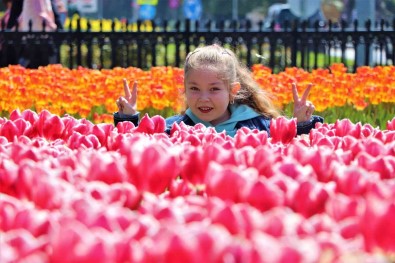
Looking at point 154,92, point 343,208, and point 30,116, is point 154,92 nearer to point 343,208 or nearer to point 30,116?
point 30,116

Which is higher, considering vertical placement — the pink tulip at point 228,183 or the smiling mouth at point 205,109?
the pink tulip at point 228,183

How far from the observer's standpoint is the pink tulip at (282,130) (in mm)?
3453

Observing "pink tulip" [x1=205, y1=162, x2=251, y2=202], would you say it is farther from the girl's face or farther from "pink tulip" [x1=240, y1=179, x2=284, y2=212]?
the girl's face

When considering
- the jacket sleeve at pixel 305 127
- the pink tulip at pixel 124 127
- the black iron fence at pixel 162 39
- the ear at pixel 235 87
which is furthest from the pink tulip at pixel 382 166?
the black iron fence at pixel 162 39

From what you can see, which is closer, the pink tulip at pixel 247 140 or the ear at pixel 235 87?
the pink tulip at pixel 247 140

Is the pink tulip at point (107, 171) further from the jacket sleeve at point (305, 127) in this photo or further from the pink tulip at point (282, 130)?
the jacket sleeve at point (305, 127)

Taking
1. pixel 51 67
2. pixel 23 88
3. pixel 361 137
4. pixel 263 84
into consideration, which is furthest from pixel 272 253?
pixel 51 67

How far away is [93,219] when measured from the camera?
171 cm

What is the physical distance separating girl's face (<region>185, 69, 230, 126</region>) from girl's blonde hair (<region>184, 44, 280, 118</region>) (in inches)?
2.3

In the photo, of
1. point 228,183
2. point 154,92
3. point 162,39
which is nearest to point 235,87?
point 154,92

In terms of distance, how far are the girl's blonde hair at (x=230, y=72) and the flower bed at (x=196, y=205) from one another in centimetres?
295

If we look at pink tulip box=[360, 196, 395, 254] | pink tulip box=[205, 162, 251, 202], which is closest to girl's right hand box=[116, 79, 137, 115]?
pink tulip box=[205, 162, 251, 202]

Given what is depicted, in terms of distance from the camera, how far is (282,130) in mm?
3475

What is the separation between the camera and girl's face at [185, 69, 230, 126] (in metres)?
5.43
